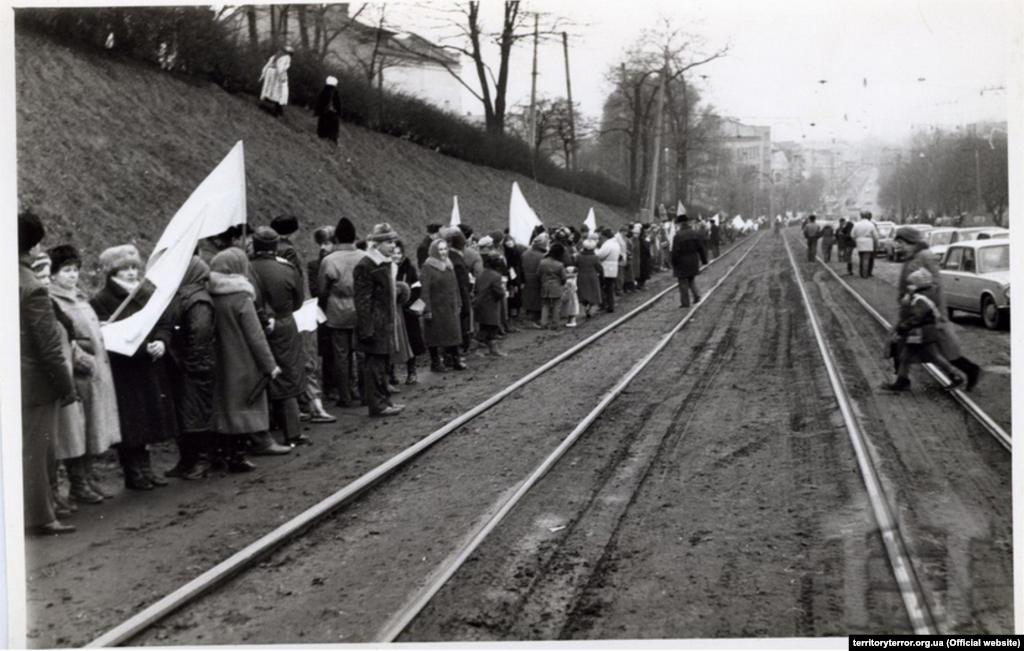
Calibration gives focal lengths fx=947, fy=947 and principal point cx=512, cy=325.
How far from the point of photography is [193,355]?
22.3 ft

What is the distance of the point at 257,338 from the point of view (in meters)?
7.14

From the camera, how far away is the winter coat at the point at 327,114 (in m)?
20.7

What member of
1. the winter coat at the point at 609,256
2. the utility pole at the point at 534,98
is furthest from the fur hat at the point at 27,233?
the winter coat at the point at 609,256

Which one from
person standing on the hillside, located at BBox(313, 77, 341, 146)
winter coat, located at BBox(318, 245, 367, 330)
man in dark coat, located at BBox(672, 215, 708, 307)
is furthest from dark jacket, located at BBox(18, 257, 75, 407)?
person standing on the hillside, located at BBox(313, 77, 341, 146)

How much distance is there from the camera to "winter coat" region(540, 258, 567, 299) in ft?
50.8

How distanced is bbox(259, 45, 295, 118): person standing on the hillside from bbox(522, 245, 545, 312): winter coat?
6.44 m

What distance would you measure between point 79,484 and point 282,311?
2.20 metres

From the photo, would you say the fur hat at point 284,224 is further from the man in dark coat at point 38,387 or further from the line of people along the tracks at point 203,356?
the man in dark coat at point 38,387

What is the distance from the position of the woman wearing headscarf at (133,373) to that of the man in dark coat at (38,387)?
60 cm

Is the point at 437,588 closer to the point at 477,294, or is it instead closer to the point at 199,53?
the point at 477,294

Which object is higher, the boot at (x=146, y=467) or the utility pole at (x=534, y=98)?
the utility pole at (x=534, y=98)

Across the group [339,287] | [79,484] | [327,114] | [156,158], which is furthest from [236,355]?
[327,114]

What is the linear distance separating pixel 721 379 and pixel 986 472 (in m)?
4.19

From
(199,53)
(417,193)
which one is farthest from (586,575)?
(417,193)
